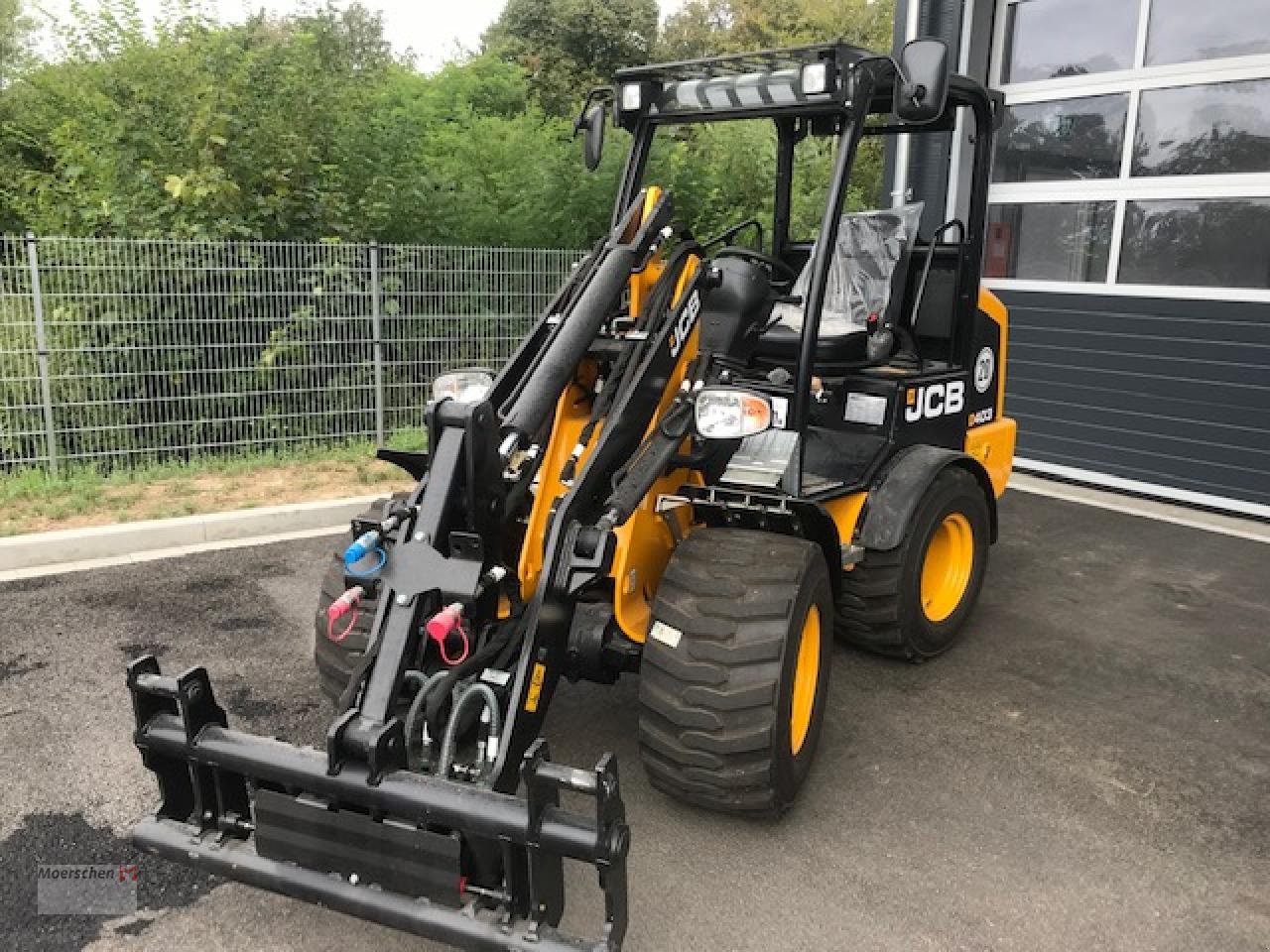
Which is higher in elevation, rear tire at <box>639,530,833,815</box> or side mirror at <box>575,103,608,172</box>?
side mirror at <box>575,103,608,172</box>

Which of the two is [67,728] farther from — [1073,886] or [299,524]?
[1073,886]

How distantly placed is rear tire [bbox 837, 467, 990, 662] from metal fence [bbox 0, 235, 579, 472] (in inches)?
189

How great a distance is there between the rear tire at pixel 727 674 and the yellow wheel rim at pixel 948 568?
1.76 m

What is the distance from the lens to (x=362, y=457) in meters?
8.01

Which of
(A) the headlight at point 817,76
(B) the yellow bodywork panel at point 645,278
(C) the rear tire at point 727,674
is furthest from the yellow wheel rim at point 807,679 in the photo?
(A) the headlight at point 817,76

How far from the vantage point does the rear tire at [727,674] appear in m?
3.13

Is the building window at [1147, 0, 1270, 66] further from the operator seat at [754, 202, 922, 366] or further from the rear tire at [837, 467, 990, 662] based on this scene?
the rear tire at [837, 467, 990, 662]

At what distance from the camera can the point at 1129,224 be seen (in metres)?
8.10

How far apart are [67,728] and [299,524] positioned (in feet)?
9.00

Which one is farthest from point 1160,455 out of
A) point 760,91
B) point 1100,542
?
point 760,91

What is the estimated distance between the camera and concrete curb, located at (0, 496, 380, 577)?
19.0 feet

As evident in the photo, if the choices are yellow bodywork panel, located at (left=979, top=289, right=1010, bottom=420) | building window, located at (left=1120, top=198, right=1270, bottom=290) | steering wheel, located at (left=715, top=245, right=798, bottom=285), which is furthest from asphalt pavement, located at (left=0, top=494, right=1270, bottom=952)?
building window, located at (left=1120, top=198, right=1270, bottom=290)

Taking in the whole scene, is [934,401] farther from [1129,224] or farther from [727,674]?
[1129,224]

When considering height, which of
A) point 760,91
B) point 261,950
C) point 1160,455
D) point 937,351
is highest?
point 760,91
